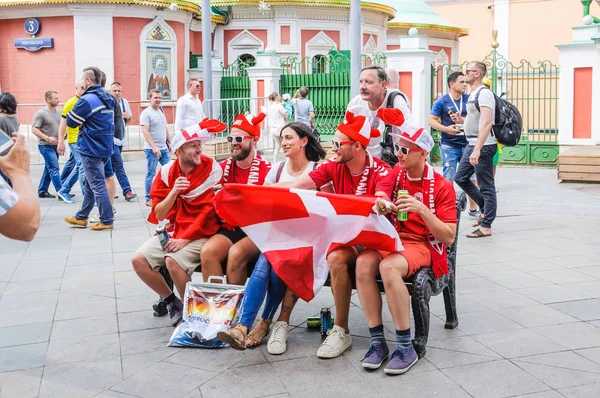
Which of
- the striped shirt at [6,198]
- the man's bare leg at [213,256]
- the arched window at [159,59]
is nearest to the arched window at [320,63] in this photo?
the arched window at [159,59]

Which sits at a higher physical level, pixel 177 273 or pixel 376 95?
pixel 376 95

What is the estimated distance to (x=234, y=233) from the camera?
5703 millimetres

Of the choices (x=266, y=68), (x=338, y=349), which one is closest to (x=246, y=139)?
(x=338, y=349)

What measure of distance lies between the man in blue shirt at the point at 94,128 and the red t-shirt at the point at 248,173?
4.10 metres

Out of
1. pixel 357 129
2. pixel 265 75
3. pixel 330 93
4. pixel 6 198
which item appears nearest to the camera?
pixel 6 198

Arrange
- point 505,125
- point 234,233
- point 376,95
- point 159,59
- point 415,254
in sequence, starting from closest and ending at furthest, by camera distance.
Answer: point 415,254 → point 234,233 → point 376,95 → point 505,125 → point 159,59

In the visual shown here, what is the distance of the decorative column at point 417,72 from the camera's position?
17422mm

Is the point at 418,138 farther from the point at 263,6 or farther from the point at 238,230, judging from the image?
the point at 263,6

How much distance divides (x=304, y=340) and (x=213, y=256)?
2.78 ft

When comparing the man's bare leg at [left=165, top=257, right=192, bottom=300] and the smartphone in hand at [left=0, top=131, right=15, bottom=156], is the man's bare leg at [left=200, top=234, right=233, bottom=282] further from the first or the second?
the smartphone in hand at [left=0, top=131, right=15, bottom=156]

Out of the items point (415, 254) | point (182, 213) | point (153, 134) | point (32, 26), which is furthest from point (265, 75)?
point (415, 254)

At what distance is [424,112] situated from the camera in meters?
17.5

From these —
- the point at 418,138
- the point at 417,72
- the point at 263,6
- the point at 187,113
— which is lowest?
the point at 418,138

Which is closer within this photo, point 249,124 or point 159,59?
point 249,124
